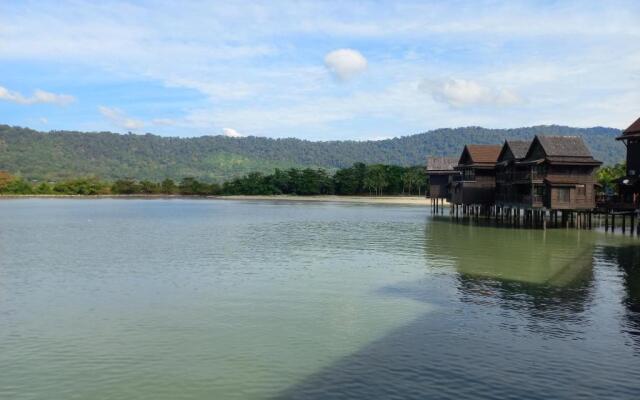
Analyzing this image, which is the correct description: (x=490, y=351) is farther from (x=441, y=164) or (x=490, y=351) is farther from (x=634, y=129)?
(x=441, y=164)

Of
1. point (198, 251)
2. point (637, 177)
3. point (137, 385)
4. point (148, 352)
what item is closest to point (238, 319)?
point (148, 352)

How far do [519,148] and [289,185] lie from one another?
96.3 meters

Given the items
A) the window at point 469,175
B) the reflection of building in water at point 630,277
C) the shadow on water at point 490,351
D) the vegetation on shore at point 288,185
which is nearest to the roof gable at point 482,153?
the window at point 469,175

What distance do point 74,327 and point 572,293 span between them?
1859 cm

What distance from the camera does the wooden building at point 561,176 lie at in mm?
48938

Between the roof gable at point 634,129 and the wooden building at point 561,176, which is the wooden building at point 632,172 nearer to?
the roof gable at point 634,129

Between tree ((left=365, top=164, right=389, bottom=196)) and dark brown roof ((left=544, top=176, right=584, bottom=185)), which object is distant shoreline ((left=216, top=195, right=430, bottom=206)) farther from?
dark brown roof ((left=544, top=176, right=584, bottom=185))

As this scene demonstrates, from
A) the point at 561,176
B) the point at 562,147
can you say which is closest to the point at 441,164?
the point at 562,147

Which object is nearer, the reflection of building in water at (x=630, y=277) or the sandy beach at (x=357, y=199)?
the reflection of building in water at (x=630, y=277)

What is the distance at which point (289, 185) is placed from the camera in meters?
149

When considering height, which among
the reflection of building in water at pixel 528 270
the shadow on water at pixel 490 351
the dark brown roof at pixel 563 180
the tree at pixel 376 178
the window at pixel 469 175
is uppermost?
the tree at pixel 376 178

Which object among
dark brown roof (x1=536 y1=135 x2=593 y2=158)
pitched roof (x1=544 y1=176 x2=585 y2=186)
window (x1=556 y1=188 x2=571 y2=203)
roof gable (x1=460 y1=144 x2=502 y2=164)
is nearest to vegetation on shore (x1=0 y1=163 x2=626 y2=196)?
roof gable (x1=460 y1=144 x2=502 y2=164)

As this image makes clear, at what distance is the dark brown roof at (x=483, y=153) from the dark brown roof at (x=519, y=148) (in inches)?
207

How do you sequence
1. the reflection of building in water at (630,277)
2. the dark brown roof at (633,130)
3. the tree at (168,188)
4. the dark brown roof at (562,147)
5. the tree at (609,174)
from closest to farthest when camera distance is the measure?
the reflection of building in water at (630,277), the dark brown roof at (633,130), the dark brown roof at (562,147), the tree at (609,174), the tree at (168,188)
